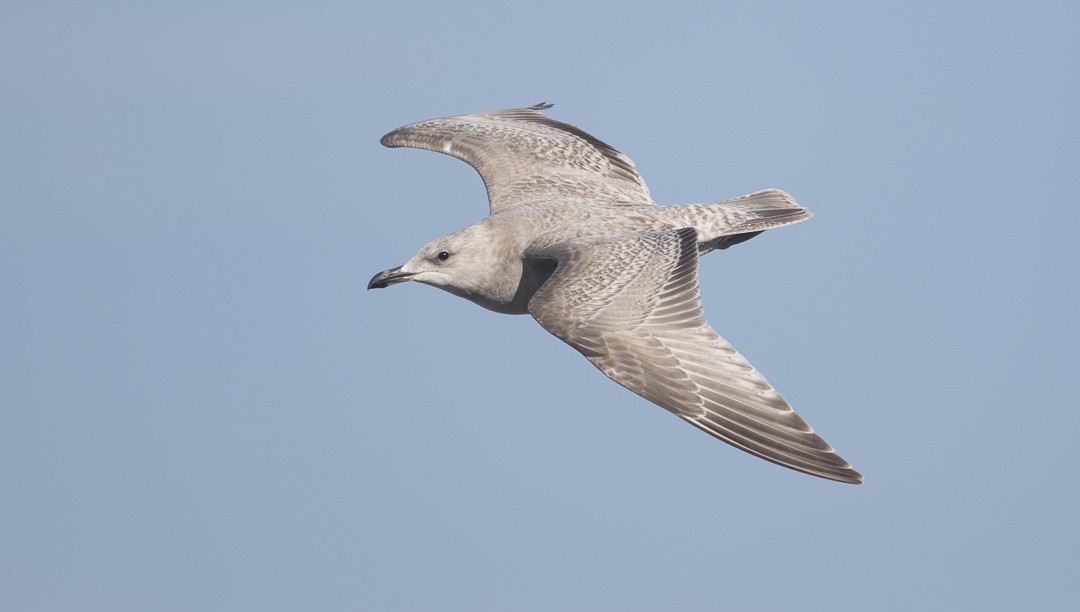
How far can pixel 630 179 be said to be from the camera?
65.6 ft

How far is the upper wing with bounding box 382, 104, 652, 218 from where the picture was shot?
19031 millimetres

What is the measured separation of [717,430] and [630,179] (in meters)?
6.98

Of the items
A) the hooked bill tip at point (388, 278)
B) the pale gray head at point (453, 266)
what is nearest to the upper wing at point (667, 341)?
the pale gray head at point (453, 266)

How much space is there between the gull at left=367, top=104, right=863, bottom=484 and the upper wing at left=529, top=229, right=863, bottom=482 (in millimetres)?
13

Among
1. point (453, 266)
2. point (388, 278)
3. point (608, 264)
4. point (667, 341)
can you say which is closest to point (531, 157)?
point (453, 266)

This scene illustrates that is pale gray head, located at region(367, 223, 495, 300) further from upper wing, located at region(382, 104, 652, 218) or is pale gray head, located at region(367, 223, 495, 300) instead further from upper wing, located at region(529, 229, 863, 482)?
upper wing, located at region(382, 104, 652, 218)

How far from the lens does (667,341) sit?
47.4ft

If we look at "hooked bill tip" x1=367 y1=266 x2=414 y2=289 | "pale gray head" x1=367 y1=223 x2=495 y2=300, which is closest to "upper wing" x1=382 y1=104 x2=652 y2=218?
"pale gray head" x1=367 y1=223 x2=495 y2=300

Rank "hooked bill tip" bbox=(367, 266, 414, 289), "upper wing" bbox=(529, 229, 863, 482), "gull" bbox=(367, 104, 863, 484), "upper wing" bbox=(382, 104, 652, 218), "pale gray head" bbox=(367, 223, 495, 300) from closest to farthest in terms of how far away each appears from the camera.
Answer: "upper wing" bbox=(529, 229, 863, 482), "gull" bbox=(367, 104, 863, 484), "pale gray head" bbox=(367, 223, 495, 300), "hooked bill tip" bbox=(367, 266, 414, 289), "upper wing" bbox=(382, 104, 652, 218)

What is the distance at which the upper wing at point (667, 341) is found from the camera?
44.0 ft

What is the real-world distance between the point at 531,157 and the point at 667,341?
6.20 m

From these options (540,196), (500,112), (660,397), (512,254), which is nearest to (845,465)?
(660,397)

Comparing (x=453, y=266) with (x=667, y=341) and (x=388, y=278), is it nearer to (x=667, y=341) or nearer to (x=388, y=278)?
(x=388, y=278)

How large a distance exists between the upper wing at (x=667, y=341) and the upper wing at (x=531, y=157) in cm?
306
